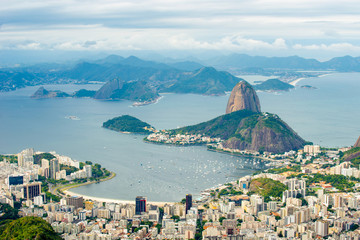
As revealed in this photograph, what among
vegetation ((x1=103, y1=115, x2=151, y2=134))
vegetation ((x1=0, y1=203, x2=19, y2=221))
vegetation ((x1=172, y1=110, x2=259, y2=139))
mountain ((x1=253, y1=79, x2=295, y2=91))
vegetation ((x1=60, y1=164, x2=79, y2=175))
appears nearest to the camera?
vegetation ((x1=0, y1=203, x2=19, y2=221))

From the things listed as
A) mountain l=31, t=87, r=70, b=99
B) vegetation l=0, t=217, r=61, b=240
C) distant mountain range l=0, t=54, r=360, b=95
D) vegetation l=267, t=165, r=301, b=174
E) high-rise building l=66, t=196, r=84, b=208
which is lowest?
high-rise building l=66, t=196, r=84, b=208

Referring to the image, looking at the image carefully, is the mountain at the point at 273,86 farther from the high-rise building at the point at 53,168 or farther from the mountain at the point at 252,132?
the high-rise building at the point at 53,168

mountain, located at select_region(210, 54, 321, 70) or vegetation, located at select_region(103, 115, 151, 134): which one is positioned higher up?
mountain, located at select_region(210, 54, 321, 70)

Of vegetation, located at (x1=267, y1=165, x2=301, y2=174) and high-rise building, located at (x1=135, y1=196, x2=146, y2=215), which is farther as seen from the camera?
vegetation, located at (x1=267, y1=165, x2=301, y2=174)

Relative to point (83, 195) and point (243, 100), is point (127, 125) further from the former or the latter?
point (83, 195)

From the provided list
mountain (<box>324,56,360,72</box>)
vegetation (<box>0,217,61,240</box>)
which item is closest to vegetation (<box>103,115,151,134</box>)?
vegetation (<box>0,217,61,240</box>)

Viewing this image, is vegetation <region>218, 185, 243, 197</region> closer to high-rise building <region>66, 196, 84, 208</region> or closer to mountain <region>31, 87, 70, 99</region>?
high-rise building <region>66, 196, 84, 208</region>
